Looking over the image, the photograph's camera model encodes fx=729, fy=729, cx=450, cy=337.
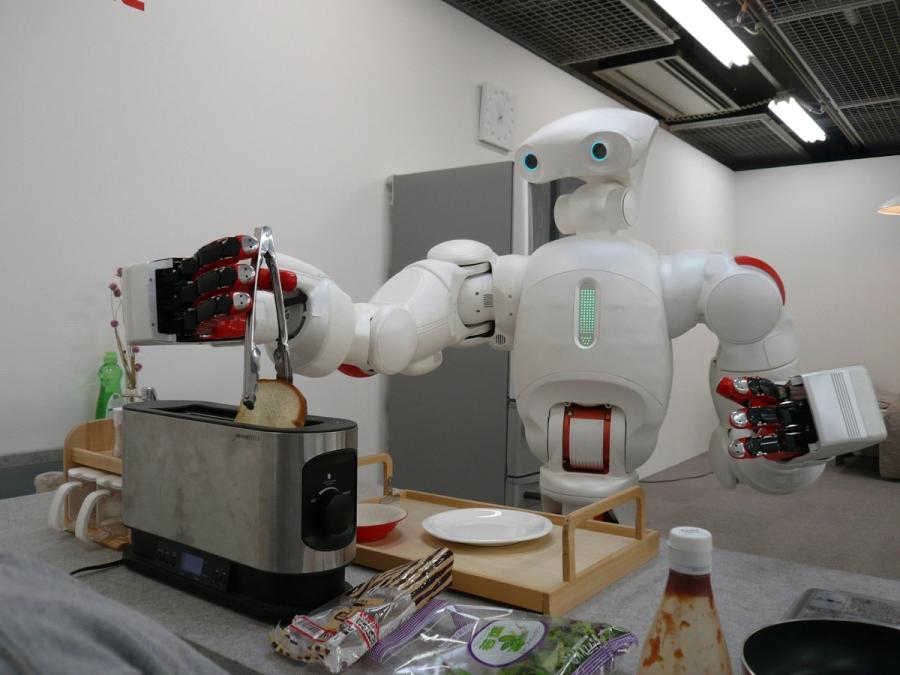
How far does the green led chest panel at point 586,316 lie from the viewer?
1.43 m

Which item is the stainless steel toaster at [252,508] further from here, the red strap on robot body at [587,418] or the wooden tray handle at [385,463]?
the red strap on robot body at [587,418]

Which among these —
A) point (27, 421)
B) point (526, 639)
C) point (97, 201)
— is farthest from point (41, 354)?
point (526, 639)

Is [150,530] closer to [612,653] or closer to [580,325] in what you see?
[612,653]

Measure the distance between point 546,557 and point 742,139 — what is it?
5.25 metres

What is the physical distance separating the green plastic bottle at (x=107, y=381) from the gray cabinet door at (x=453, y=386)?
44.7 inches

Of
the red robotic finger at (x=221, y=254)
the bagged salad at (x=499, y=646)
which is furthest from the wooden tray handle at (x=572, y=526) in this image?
the red robotic finger at (x=221, y=254)

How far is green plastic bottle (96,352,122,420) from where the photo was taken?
6.16ft

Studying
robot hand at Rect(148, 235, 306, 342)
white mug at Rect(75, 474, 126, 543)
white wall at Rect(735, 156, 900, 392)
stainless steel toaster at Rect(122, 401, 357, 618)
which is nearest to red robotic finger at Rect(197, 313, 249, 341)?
robot hand at Rect(148, 235, 306, 342)

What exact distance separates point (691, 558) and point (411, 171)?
2617 millimetres

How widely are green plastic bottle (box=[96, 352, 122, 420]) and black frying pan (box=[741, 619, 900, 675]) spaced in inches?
66.6

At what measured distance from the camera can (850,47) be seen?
370 centimetres

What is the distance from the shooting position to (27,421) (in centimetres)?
180

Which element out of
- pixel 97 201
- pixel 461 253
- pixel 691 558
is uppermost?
pixel 97 201

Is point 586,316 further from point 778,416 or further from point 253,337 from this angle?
point 253,337
